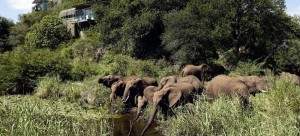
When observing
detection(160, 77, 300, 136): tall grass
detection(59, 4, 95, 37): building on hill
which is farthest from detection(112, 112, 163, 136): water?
detection(59, 4, 95, 37): building on hill

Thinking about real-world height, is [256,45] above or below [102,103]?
above

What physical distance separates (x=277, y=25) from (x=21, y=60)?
61.6 ft

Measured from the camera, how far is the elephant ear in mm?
18625

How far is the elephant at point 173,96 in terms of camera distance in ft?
60.4

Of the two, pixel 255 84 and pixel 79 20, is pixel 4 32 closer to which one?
pixel 79 20

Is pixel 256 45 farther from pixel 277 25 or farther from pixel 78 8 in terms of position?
pixel 78 8

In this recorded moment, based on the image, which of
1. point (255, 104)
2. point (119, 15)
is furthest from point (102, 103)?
point (119, 15)

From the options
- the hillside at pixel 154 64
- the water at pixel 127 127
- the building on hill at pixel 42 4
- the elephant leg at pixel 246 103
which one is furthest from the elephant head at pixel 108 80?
the building on hill at pixel 42 4

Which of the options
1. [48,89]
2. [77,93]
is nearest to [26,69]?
[48,89]

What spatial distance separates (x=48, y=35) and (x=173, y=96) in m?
45.1

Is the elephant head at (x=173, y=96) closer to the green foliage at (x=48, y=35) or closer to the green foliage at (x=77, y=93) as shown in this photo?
the green foliage at (x=77, y=93)

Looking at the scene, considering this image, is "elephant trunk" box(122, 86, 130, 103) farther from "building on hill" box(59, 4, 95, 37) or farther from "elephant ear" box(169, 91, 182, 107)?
"building on hill" box(59, 4, 95, 37)

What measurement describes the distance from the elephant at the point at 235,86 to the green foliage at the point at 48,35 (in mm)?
42584

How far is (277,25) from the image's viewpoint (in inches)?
A: 1567
